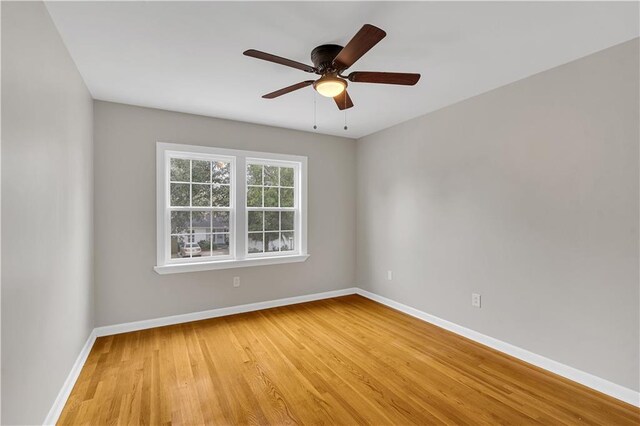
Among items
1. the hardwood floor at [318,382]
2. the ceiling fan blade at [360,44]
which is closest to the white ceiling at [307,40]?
the ceiling fan blade at [360,44]

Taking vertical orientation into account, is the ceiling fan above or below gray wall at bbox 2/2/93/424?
above

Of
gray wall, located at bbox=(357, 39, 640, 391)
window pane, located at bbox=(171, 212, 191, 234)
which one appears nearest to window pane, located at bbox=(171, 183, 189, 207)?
window pane, located at bbox=(171, 212, 191, 234)

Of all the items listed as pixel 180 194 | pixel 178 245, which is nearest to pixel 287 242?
pixel 178 245

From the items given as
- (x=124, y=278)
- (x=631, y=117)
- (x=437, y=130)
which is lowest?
(x=124, y=278)

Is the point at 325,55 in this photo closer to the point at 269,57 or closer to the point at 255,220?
the point at 269,57

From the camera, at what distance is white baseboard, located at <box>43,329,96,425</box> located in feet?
6.12

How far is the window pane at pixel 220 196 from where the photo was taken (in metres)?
3.88

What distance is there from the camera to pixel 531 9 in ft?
5.98

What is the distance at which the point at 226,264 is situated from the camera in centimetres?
384

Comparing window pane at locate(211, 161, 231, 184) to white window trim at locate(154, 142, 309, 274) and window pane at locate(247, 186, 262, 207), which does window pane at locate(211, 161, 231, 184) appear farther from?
window pane at locate(247, 186, 262, 207)

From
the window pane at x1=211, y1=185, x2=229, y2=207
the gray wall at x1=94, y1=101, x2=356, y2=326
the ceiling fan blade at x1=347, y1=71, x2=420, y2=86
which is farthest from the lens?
the window pane at x1=211, y1=185, x2=229, y2=207

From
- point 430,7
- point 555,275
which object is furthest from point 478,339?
point 430,7

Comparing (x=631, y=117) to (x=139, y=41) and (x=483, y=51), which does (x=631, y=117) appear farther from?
(x=139, y=41)

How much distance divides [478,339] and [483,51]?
2.68 meters
